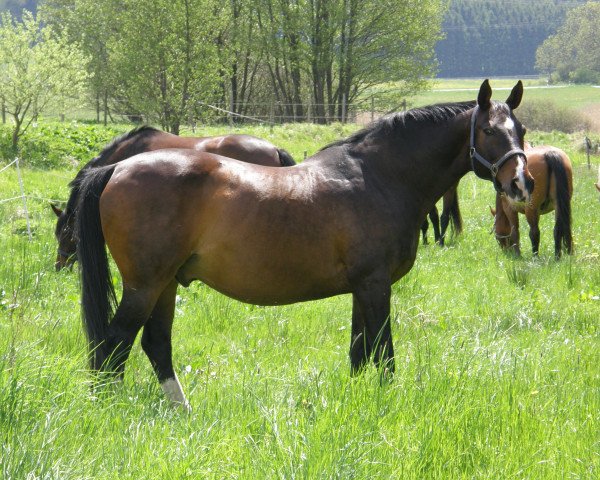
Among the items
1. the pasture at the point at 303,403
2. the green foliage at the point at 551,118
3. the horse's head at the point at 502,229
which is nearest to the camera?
the pasture at the point at 303,403

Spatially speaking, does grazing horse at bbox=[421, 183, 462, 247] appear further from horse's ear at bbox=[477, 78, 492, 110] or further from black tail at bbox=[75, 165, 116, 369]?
black tail at bbox=[75, 165, 116, 369]

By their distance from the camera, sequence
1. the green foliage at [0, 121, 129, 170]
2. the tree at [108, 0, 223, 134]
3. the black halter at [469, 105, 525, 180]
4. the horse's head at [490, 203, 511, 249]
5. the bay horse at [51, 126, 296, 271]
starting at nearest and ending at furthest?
the black halter at [469, 105, 525, 180], the bay horse at [51, 126, 296, 271], the horse's head at [490, 203, 511, 249], the tree at [108, 0, 223, 134], the green foliage at [0, 121, 129, 170]

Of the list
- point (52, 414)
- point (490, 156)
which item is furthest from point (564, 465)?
point (52, 414)

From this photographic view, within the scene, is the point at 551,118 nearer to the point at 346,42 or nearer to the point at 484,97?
the point at 346,42

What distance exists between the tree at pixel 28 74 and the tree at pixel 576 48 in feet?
382

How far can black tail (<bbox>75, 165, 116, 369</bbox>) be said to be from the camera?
512 cm

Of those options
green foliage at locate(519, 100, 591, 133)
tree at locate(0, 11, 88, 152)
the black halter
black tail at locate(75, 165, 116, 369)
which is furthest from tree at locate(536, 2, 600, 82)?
black tail at locate(75, 165, 116, 369)

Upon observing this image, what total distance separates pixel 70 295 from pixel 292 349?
9.06 ft

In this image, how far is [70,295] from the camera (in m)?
7.82

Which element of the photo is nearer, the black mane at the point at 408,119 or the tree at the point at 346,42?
the black mane at the point at 408,119

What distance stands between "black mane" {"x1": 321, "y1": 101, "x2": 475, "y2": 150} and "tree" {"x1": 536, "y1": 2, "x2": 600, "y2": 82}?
5175 inches

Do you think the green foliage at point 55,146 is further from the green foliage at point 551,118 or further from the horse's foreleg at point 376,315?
the green foliage at point 551,118

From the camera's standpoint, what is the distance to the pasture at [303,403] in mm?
3457

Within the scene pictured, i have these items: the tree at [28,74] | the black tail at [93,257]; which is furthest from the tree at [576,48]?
the black tail at [93,257]
